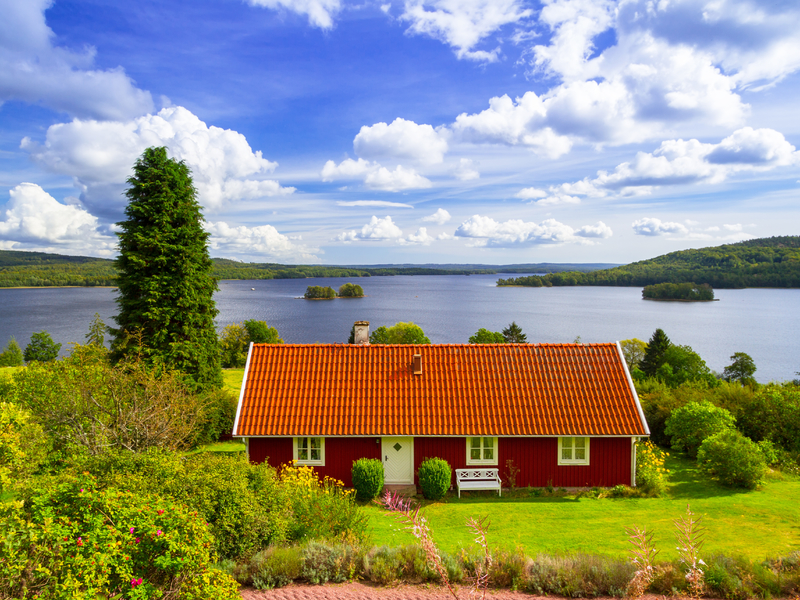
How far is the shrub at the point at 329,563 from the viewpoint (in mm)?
9008

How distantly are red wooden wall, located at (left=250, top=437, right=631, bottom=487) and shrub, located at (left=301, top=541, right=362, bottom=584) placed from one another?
5.83 meters

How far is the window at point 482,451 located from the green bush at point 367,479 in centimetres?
295

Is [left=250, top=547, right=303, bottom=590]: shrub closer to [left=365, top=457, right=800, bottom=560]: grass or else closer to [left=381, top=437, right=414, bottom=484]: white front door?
[left=365, top=457, right=800, bottom=560]: grass

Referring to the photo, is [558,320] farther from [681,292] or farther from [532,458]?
[532,458]

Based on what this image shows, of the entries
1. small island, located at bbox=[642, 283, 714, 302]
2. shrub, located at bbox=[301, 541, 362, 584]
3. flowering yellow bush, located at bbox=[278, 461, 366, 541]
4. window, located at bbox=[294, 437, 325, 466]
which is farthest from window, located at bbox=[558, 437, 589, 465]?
small island, located at bbox=[642, 283, 714, 302]

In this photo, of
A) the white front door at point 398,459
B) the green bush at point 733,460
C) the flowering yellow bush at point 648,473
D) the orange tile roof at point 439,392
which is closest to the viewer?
the flowering yellow bush at point 648,473

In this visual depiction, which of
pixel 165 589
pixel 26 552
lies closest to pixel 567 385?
pixel 165 589

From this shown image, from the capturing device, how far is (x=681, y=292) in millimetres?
139375

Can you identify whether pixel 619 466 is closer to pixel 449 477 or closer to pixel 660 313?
pixel 449 477

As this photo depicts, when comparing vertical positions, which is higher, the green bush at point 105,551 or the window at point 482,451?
the green bush at point 105,551

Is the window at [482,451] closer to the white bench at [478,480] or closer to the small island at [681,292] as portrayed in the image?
the white bench at [478,480]

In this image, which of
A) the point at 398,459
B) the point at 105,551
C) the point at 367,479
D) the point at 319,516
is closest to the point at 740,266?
the point at 398,459

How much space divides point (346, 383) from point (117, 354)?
1118 cm

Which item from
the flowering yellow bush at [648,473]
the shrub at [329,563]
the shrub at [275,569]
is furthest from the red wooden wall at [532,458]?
the shrub at [275,569]
